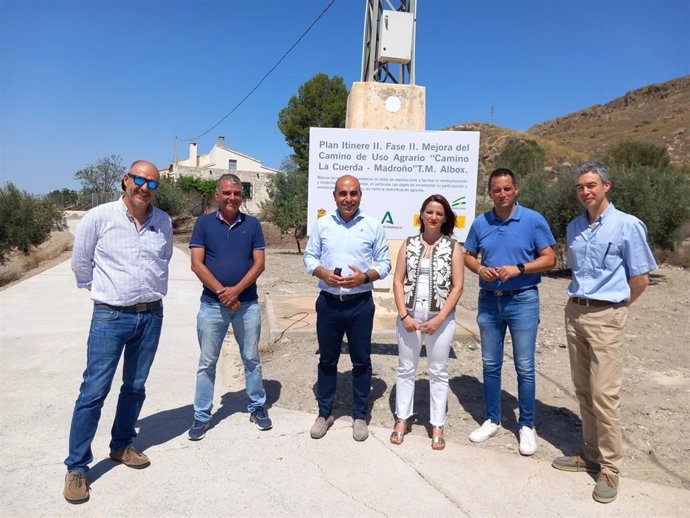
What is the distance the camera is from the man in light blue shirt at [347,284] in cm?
363

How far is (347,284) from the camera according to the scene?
139 inches

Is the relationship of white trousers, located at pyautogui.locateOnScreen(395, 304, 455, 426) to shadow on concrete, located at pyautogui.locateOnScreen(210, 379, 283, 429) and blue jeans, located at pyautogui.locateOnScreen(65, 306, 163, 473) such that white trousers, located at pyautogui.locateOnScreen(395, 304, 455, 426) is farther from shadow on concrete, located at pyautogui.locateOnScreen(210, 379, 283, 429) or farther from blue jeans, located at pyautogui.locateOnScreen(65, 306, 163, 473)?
blue jeans, located at pyautogui.locateOnScreen(65, 306, 163, 473)

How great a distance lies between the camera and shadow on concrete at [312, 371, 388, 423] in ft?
13.8

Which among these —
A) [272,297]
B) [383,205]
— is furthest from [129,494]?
[272,297]

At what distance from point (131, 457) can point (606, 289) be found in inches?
124

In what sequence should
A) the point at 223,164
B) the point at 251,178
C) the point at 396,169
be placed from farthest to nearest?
1. the point at 223,164
2. the point at 251,178
3. the point at 396,169

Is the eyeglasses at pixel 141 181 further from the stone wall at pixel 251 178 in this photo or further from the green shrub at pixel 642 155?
the stone wall at pixel 251 178

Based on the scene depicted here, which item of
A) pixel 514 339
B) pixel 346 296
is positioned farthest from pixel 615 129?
pixel 346 296

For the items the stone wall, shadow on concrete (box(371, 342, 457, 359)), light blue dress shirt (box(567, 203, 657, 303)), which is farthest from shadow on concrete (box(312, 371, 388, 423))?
the stone wall

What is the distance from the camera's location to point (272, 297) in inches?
340

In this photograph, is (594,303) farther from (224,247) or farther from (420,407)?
(224,247)

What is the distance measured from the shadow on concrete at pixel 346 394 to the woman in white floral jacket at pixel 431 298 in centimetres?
66

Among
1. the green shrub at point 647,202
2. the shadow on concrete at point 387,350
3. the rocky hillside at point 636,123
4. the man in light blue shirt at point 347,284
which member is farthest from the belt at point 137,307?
the rocky hillside at point 636,123

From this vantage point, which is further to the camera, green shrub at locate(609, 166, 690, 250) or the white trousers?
green shrub at locate(609, 166, 690, 250)
